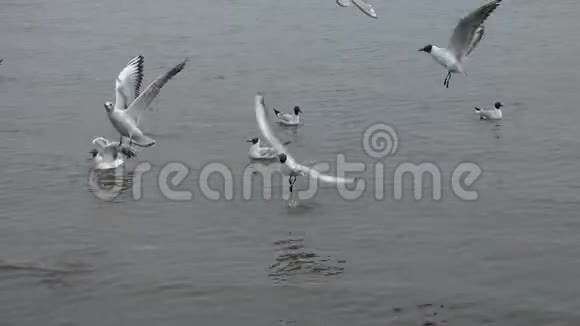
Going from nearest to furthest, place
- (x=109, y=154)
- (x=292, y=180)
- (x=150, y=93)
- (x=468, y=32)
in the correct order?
(x=150, y=93), (x=292, y=180), (x=468, y=32), (x=109, y=154)

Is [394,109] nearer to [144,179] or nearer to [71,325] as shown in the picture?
[144,179]

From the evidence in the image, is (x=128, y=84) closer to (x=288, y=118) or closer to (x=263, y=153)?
(x=263, y=153)

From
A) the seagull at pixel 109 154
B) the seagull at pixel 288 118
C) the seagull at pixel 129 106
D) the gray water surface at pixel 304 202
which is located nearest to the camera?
the gray water surface at pixel 304 202

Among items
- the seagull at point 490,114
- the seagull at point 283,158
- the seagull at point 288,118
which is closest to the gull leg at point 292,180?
the seagull at point 283,158

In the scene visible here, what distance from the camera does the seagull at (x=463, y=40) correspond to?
54.6ft

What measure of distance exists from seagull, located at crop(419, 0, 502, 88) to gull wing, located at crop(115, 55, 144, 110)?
5033 mm

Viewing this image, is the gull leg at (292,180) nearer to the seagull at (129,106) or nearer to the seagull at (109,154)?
the seagull at (129,106)

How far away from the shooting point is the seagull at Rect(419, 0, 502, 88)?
54.6 ft

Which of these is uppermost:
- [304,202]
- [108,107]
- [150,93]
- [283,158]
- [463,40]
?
[463,40]

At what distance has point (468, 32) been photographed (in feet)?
56.9

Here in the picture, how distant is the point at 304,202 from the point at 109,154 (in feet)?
13.3

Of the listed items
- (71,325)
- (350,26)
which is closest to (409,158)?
(71,325)


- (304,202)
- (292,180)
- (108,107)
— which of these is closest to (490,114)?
(292,180)

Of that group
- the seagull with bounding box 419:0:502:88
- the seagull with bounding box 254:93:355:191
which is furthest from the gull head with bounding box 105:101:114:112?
the seagull with bounding box 419:0:502:88
